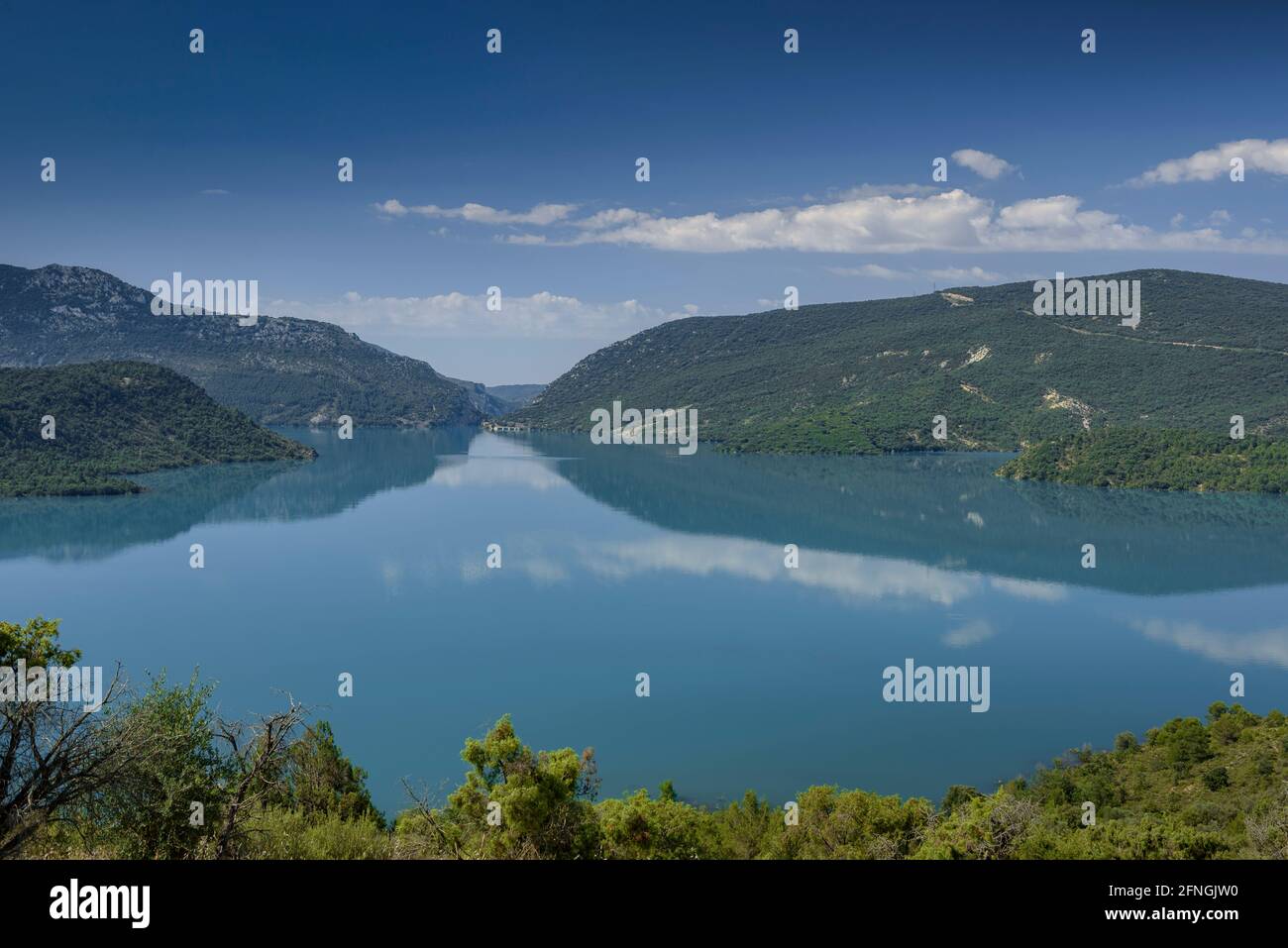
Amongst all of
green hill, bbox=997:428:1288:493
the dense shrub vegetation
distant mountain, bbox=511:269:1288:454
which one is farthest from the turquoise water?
distant mountain, bbox=511:269:1288:454

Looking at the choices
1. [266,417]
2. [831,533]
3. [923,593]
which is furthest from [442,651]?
[266,417]

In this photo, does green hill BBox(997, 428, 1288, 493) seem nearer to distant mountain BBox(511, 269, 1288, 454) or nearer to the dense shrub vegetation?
distant mountain BBox(511, 269, 1288, 454)

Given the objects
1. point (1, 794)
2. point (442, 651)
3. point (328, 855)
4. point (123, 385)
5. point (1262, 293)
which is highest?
point (1262, 293)

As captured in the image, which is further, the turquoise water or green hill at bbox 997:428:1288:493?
green hill at bbox 997:428:1288:493

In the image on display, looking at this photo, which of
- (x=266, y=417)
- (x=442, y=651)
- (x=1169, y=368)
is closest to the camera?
(x=442, y=651)

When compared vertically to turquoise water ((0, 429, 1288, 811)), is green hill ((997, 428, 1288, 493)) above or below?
above

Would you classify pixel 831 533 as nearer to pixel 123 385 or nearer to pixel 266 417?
pixel 123 385

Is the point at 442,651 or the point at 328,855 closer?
the point at 328,855
